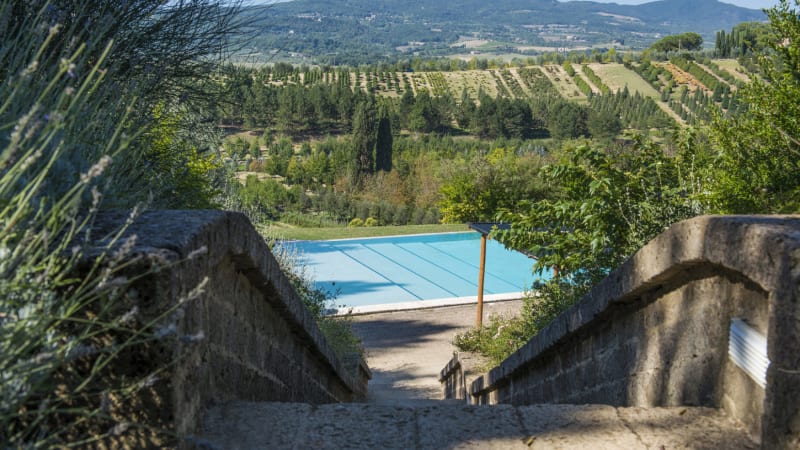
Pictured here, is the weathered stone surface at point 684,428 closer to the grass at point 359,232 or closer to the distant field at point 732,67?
the grass at point 359,232

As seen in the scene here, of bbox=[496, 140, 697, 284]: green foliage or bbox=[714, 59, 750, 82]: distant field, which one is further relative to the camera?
bbox=[714, 59, 750, 82]: distant field

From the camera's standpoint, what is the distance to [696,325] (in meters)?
2.17

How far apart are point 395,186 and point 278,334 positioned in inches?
1121

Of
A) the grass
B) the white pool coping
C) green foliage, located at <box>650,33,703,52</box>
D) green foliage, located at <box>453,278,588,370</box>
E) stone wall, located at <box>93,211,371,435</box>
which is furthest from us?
green foliage, located at <box>650,33,703,52</box>

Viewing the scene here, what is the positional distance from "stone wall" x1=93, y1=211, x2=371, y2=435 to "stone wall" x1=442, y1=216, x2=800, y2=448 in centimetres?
125

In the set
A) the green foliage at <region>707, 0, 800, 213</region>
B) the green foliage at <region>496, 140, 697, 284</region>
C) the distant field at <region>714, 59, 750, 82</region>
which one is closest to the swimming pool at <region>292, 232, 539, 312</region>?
the green foliage at <region>496, 140, 697, 284</region>

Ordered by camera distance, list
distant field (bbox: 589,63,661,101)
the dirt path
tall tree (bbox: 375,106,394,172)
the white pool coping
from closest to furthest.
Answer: the dirt path < the white pool coping < tall tree (bbox: 375,106,394,172) < distant field (bbox: 589,63,661,101)

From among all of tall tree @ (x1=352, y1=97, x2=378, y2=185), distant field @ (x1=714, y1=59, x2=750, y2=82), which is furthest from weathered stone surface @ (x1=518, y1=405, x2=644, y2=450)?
distant field @ (x1=714, y1=59, x2=750, y2=82)

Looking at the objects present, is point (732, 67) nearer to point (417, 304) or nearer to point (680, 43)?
point (680, 43)

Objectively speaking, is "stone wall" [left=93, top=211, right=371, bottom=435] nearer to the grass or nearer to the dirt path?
the dirt path

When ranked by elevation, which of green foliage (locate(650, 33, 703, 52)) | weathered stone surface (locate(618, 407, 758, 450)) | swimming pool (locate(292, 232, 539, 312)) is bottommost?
swimming pool (locate(292, 232, 539, 312))

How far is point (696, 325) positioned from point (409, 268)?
13.8 metres

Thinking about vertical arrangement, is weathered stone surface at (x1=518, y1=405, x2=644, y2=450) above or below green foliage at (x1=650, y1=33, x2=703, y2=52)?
below

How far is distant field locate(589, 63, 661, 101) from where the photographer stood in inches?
2490
